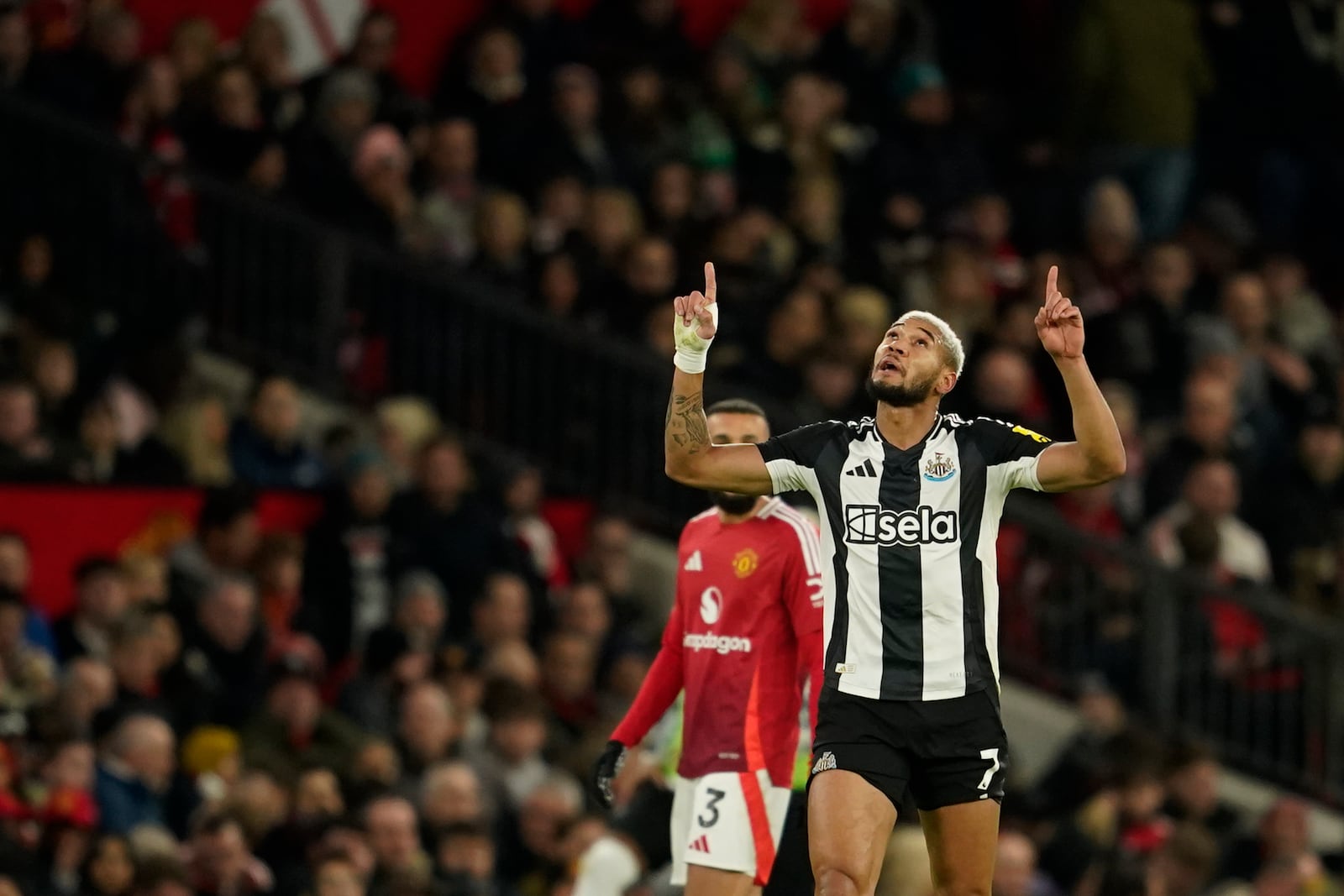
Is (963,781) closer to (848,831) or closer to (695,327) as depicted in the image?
(848,831)

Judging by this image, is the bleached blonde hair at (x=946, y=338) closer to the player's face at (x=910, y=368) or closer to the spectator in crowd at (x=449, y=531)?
the player's face at (x=910, y=368)

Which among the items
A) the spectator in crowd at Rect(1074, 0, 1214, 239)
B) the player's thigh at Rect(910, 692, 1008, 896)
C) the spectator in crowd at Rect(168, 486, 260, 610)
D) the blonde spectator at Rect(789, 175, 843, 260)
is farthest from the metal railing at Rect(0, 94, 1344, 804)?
the player's thigh at Rect(910, 692, 1008, 896)

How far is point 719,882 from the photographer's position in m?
9.16

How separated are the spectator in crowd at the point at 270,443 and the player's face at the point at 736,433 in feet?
13.2

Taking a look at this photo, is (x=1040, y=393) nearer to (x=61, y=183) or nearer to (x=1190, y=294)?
(x=1190, y=294)

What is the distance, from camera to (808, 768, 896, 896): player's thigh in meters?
7.88

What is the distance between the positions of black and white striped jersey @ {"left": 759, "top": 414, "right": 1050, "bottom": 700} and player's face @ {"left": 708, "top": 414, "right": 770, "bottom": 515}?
1.00 meters

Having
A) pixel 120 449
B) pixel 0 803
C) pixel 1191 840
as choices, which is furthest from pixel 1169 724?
pixel 0 803

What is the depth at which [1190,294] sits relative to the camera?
1712 cm

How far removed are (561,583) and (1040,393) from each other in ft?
10.6

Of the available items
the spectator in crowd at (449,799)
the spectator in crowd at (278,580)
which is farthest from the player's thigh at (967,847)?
the spectator in crowd at (278,580)

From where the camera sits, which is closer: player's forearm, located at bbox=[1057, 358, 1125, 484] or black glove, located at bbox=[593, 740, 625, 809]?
player's forearm, located at bbox=[1057, 358, 1125, 484]

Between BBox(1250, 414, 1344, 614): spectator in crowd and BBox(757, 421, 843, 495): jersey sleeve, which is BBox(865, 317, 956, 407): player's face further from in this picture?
BBox(1250, 414, 1344, 614): spectator in crowd

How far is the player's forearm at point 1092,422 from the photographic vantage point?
777 cm
